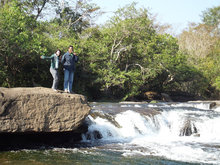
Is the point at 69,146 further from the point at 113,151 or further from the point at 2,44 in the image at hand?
the point at 2,44

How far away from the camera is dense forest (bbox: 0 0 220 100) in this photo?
18.4 meters

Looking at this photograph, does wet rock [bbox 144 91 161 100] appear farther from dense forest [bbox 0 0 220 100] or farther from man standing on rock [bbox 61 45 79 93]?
man standing on rock [bbox 61 45 79 93]

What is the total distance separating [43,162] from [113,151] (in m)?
2.41

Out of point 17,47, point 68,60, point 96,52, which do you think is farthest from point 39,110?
point 96,52

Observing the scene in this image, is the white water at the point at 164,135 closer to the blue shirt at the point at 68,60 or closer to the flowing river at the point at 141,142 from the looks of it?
the flowing river at the point at 141,142

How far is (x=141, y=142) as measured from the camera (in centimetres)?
1022

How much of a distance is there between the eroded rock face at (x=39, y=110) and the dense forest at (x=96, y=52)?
9.52 m

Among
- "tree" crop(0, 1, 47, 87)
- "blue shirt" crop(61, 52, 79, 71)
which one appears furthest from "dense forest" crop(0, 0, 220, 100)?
"blue shirt" crop(61, 52, 79, 71)

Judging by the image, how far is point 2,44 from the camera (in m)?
17.2

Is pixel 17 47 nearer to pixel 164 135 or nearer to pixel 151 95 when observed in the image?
pixel 164 135

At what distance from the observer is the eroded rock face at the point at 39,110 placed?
8.16m

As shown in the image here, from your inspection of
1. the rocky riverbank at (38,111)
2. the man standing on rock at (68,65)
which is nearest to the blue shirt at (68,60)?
the man standing on rock at (68,65)

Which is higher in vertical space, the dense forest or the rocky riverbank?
the dense forest

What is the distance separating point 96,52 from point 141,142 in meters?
14.0
